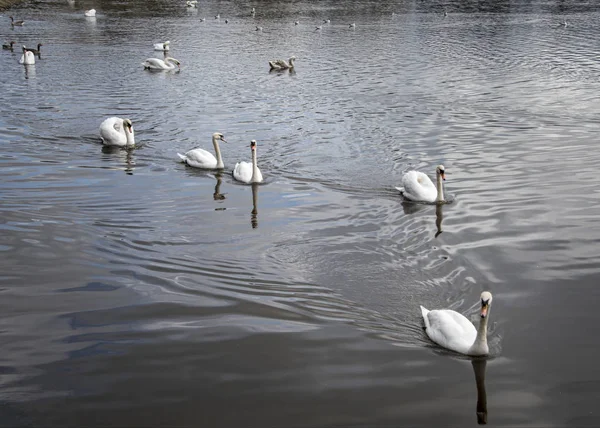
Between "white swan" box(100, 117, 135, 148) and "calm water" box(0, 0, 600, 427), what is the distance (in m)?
0.44

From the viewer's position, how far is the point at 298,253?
12.9 meters

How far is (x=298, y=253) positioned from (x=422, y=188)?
3885mm

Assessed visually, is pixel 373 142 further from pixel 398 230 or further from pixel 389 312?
pixel 389 312

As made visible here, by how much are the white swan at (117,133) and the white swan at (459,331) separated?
12395 mm

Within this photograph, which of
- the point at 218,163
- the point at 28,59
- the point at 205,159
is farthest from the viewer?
the point at 28,59

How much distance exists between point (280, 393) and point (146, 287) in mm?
3213

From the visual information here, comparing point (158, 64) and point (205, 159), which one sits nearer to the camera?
point (205, 159)

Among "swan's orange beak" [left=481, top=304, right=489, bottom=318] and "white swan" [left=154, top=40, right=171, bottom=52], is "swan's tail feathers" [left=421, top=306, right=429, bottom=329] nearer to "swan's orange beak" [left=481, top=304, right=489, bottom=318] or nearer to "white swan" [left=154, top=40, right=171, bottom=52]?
"swan's orange beak" [left=481, top=304, right=489, bottom=318]

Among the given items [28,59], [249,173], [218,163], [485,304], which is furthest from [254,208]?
[28,59]

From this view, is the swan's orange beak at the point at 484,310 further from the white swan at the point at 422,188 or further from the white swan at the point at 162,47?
the white swan at the point at 162,47

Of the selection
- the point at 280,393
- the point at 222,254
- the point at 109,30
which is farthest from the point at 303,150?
the point at 109,30

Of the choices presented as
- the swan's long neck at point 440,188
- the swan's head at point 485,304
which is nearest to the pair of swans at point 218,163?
the swan's long neck at point 440,188

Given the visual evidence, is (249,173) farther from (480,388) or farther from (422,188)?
(480,388)

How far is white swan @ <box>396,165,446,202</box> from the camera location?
15.7m
